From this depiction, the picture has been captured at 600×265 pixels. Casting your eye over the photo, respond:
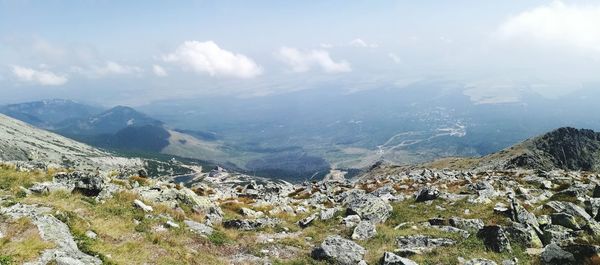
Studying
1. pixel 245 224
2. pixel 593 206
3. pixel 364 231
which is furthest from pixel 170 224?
pixel 593 206

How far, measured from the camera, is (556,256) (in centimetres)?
2148

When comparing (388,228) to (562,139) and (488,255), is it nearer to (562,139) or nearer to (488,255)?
(488,255)

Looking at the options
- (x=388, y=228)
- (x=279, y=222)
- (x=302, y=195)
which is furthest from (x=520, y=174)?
(x=279, y=222)

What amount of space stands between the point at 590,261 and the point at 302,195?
41218mm

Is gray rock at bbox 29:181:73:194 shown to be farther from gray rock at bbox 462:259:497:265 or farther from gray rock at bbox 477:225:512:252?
gray rock at bbox 477:225:512:252

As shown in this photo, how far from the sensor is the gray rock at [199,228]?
26750mm

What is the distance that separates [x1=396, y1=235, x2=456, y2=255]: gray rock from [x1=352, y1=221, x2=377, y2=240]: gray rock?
6.88 feet

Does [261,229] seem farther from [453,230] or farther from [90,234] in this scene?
[453,230]

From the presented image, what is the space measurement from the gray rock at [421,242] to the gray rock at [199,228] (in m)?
12.4

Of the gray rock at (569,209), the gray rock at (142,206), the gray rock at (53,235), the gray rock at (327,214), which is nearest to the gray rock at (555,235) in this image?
the gray rock at (569,209)

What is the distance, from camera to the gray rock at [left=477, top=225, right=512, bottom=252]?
24630 millimetres

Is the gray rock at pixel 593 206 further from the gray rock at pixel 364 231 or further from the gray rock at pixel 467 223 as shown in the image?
the gray rock at pixel 364 231

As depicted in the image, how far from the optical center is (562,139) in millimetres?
144625

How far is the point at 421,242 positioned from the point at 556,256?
24.7 feet
